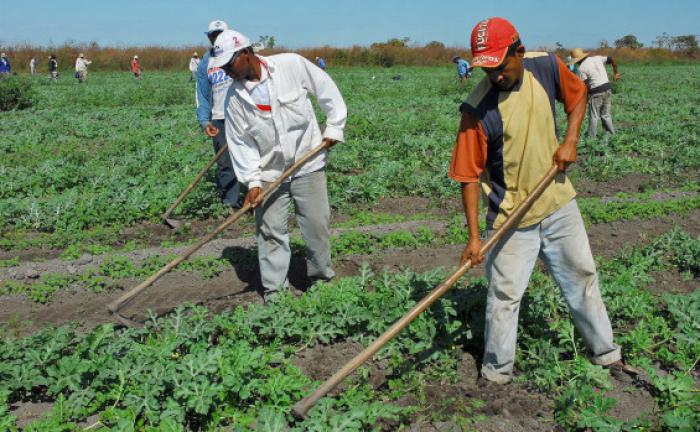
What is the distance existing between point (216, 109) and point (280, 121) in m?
2.54

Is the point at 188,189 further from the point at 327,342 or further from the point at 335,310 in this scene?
the point at 327,342

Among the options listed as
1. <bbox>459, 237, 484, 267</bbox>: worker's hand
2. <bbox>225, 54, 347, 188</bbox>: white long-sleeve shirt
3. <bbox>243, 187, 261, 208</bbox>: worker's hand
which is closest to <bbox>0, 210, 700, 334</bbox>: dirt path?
<bbox>243, 187, 261, 208</bbox>: worker's hand

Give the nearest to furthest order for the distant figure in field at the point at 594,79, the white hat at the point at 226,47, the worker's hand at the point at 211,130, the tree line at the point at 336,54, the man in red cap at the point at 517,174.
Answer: the man in red cap at the point at 517,174, the white hat at the point at 226,47, the worker's hand at the point at 211,130, the distant figure in field at the point at 594,79, the tree line at the point at 336,54

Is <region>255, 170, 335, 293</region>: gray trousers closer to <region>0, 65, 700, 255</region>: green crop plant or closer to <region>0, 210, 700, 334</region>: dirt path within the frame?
<region>0, 210, 700, 334</region>: dirt path

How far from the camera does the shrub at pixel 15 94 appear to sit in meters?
18.0

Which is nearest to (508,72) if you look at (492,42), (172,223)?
(492,42)

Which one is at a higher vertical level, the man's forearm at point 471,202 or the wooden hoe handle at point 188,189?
the man's forearm at point 471,202

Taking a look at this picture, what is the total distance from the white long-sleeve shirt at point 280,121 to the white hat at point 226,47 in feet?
1.11

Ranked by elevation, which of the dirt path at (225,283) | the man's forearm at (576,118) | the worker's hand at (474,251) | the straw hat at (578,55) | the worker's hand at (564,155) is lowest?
the dirt path at (225,283)

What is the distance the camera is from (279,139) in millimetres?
4621

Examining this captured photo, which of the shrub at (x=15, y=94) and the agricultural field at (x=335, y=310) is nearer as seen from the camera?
the agricultural field at (x=335, y=310)

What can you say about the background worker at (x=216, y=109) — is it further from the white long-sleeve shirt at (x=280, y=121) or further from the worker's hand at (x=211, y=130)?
the white long-sleeve shirt at (x=280, y=121)

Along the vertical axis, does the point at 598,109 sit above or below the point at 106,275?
above

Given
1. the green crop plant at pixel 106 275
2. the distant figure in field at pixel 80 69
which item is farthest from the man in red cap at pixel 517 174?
the distant figure in field at pixel 80 69
